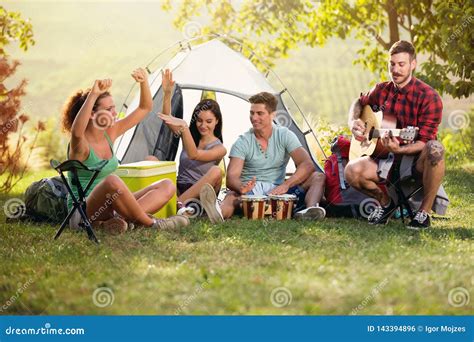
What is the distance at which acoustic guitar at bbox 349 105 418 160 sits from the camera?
4559mm

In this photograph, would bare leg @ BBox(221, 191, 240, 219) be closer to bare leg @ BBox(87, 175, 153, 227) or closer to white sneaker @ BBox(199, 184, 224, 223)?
white sneaker @ BBox(199, 184, 224, 223)

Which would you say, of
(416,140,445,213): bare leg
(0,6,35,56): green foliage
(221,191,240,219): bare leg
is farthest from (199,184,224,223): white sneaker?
(0,6,35,56): green foliage

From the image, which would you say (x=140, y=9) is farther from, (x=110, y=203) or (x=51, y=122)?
(x=110, y=203)

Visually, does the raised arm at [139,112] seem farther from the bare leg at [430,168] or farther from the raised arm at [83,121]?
the bare leg at [430,168]

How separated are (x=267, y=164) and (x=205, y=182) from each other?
0.48 m

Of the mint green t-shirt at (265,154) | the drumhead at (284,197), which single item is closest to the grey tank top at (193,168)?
the mint green t-shirt at (265,154)

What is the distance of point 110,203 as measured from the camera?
4.13 m

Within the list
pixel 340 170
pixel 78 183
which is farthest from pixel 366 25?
pixel 78 183

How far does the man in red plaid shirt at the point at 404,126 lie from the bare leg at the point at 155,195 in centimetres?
123

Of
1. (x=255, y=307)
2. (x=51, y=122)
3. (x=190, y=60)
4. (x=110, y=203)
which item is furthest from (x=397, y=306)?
(x=51, y=122)

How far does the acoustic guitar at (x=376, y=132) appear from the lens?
4.56 meters

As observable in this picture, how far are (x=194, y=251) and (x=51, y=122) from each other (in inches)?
290

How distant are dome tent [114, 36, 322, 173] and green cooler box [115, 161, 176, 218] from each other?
0.99m

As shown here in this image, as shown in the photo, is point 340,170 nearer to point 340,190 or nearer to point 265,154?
point 340,190
